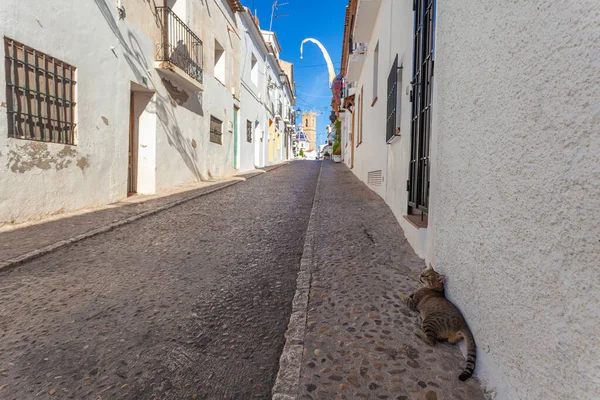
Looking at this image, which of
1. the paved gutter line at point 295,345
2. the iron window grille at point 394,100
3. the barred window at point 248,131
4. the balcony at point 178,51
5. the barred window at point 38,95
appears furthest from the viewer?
the barred window at point 248,131

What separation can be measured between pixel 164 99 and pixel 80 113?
2773mm

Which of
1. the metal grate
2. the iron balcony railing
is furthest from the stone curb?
the iron balcony railing

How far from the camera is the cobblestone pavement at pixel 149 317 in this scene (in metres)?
1.64

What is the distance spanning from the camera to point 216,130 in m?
11.5

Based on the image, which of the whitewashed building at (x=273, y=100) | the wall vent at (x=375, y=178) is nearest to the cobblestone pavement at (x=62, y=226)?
the wall vent at (x=375, y=178)

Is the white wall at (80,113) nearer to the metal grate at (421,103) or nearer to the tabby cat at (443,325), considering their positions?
the metal grate at (421,103)

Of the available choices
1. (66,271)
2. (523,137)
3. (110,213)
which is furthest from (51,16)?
(523,137)

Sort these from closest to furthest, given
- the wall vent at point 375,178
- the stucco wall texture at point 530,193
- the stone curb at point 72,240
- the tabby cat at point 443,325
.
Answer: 1. the stucco wall texture at point 530,193
2. the tabby cat at point 443,325
3. the stone curb at point 72,240
4. the wall vent at point 375,178

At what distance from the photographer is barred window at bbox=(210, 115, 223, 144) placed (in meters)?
11.2

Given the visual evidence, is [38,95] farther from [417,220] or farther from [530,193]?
[530,193]

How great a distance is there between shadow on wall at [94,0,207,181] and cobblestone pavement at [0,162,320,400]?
3991 millimetres

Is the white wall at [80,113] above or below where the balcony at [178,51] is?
below

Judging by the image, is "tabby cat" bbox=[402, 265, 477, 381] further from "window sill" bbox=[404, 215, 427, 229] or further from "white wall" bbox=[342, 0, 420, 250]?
"window sill" bbox=[404, 215, 427, 229]

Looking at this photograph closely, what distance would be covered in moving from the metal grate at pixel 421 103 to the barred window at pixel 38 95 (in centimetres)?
471
